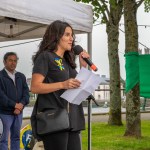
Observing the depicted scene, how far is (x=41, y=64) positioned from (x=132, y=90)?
6141 mm

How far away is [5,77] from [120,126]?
7.69m

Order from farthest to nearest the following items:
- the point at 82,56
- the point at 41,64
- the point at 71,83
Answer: the point at 82,56 < the point at 41,64 < the point at 71,83

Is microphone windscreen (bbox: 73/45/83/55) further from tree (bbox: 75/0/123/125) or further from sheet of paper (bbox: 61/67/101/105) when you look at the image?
tree (bbox: 75/0/123/125)

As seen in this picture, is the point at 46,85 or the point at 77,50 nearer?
the point at 46,85

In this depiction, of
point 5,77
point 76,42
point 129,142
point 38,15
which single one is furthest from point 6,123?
point 129,142

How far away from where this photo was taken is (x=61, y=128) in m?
3.37

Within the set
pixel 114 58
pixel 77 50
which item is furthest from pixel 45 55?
pixel 114 58

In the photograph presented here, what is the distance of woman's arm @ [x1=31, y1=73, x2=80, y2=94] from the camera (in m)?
3.27

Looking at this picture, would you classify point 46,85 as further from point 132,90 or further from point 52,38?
point 132,90

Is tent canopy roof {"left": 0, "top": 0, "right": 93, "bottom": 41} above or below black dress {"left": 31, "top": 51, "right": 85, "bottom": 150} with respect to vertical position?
above

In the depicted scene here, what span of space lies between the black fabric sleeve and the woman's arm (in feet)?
0.10

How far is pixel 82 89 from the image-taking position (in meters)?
3.36

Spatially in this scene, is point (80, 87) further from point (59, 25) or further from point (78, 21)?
point (78, 21)

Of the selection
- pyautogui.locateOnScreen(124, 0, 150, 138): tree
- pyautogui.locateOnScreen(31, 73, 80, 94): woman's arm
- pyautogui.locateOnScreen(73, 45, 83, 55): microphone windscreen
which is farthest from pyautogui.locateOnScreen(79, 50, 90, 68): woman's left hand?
pyautogui.locateOnScreen(124, 0, 150, 138): tree
